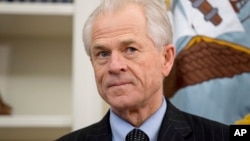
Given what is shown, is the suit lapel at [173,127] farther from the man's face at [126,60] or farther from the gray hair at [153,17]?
the gray hair at [153,17]

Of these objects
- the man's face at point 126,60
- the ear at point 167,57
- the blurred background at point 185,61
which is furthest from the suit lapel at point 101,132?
the blurred background at point 185,61

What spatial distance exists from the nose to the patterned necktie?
0.17m

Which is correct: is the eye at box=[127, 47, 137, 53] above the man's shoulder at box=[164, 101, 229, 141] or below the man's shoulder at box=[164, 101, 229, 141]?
above

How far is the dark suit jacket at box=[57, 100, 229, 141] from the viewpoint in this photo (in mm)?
1163

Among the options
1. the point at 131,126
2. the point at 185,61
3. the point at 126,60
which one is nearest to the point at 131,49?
the point at 126,60

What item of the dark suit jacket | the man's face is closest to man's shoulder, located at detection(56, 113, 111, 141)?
the dark suit jacket

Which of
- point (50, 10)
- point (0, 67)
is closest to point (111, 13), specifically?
point (50, 10)

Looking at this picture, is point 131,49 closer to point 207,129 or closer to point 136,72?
point 136,72

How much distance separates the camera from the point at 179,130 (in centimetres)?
117

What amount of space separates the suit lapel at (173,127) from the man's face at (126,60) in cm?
7

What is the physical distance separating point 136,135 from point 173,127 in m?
0.10

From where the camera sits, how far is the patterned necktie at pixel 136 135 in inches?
45.4

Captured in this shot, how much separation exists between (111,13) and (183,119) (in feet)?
1.16

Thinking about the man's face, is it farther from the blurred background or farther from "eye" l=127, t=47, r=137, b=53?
the blurred background
